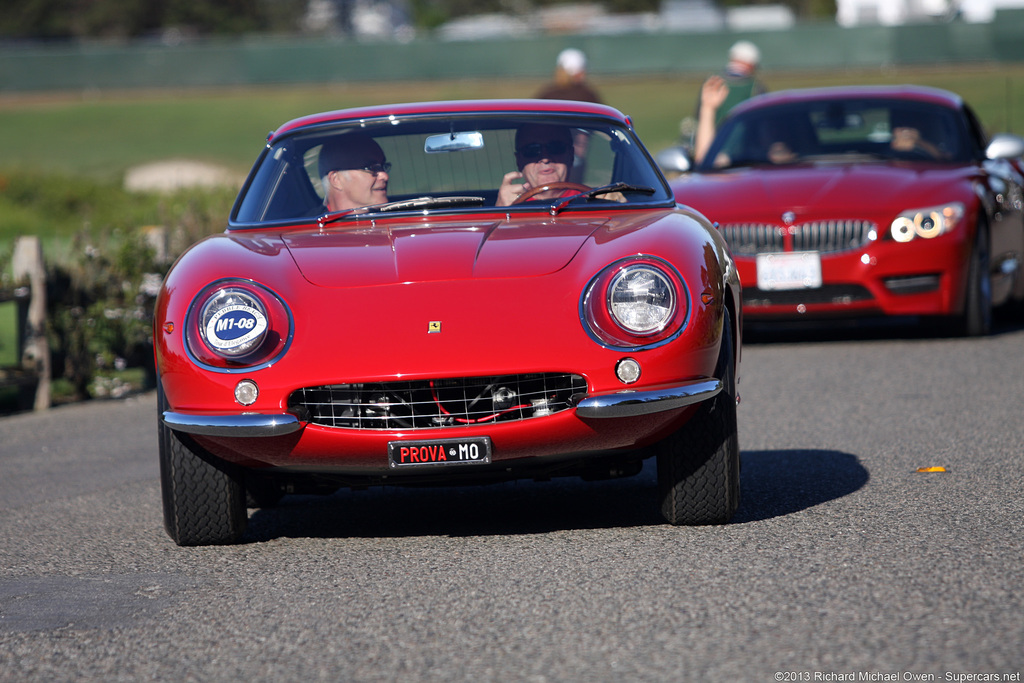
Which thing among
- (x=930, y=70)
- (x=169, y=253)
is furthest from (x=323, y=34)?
(x=169, y=253)

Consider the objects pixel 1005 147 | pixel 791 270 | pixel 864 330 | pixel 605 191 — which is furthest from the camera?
pixel 864 330

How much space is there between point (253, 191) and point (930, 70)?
41951mm

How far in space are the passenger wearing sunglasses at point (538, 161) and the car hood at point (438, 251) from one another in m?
0.36

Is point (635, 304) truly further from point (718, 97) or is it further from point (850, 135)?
point (718, 97)

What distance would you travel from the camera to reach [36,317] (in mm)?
8797

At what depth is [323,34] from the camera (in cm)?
11356

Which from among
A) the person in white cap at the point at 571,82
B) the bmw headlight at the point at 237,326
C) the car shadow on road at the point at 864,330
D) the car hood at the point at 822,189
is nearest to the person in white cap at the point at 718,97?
the person in white cap at the point at 571,82

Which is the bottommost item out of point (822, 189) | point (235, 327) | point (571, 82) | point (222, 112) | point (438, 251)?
point (222, 112)

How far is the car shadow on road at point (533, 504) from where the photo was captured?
4.86m

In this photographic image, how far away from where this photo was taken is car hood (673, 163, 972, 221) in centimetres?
885

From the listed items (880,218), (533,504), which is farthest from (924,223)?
(533,504)

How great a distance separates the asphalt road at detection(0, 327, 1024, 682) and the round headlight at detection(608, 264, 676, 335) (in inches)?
26.6

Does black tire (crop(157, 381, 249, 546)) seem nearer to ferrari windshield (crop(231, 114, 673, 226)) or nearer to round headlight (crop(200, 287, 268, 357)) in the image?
round headlight (crop(200, 287, 268, 357))

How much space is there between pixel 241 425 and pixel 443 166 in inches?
65.3
